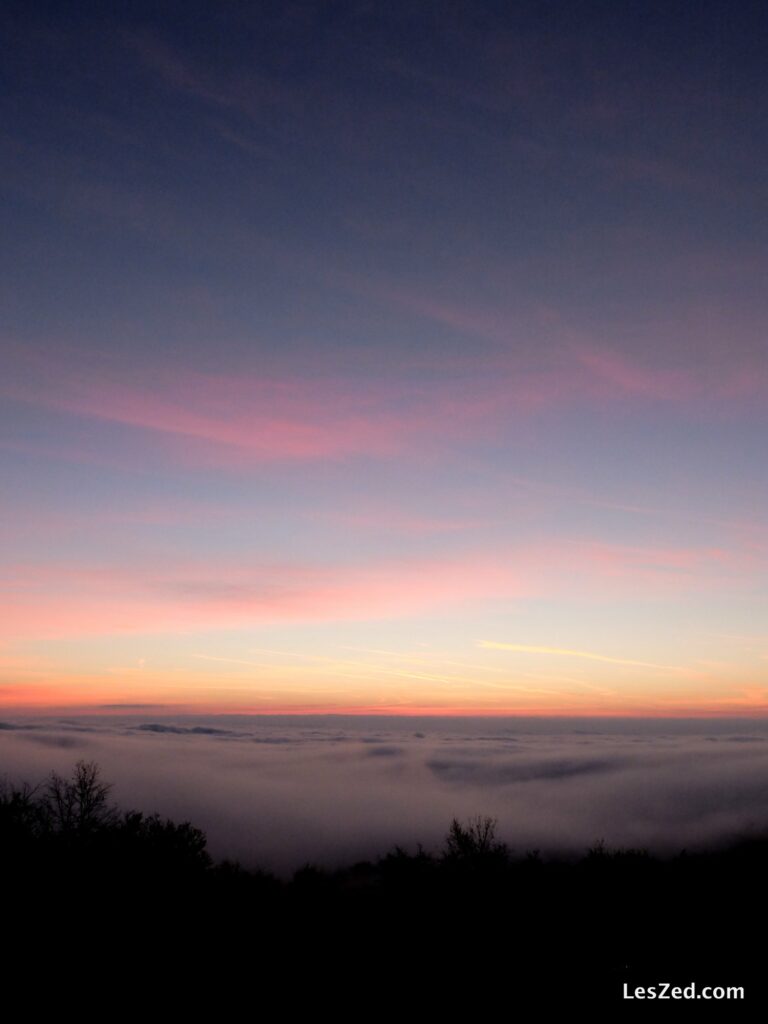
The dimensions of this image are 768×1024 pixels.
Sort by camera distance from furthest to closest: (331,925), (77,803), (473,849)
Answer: (473,849)
(77,803)
(331,925)

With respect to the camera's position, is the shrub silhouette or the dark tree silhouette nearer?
the dark tree silhouette

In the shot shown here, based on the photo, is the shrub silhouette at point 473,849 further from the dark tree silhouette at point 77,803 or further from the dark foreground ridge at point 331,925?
the dark tree silhouette at point 77,803

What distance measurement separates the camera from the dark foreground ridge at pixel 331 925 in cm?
2217

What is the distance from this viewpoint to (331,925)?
32719 millimetres

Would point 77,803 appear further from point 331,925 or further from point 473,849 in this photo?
point 473,849

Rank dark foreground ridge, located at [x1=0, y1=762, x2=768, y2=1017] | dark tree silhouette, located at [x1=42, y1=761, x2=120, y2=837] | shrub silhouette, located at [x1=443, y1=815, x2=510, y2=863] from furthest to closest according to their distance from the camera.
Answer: shrub silhouette, located at [x1=443, y1=815, x2=510, y2=863] → dark tree silhouette, located at [x1=42, y1=761, x2=120, y2=837] → dark foreground ridge, located at [x1=0, y1=762, x2=768, y2=1017]

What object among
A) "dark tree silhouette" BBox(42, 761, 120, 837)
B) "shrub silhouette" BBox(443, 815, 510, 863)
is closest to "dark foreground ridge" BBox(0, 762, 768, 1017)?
"dark tree silhouette" BBox(42, 761, 120, 837)

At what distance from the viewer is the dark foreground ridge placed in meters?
22.2

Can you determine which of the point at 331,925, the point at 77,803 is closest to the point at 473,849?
the point at 331,925

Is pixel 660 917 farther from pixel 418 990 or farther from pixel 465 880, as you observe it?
pixel 418 990

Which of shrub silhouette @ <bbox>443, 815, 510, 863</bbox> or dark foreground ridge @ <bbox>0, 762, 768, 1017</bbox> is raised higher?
dark foreground ridge @ <bbox>0, 762, 768, 1017</bbox>

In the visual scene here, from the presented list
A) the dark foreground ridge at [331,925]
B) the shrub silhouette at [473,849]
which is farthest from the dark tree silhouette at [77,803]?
the shrub silhouette at [473,849]

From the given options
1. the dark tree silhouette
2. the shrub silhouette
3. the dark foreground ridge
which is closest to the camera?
the dark foreground ridge

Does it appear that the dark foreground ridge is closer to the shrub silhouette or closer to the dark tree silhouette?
the dark tree silhouette
